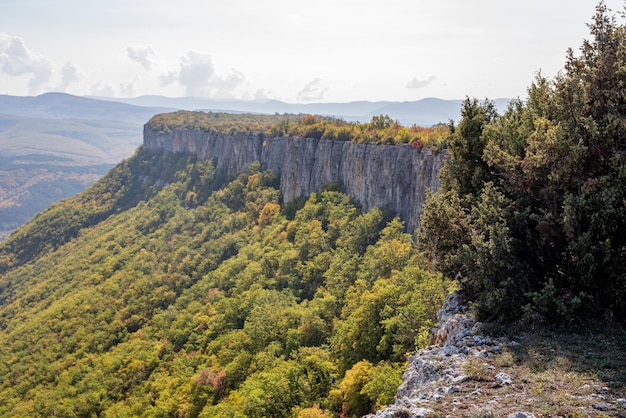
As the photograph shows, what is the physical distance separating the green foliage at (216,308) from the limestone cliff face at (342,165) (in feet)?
9.13

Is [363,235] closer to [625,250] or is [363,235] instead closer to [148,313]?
[148,313]

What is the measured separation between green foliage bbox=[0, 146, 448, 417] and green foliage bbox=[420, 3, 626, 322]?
381 inches

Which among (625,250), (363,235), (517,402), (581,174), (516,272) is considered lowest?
(363,235)

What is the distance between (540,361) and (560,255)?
5302 mm

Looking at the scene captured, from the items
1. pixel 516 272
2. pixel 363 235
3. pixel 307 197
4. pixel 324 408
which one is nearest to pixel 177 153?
pixel 307 197

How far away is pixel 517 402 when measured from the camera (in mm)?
11734

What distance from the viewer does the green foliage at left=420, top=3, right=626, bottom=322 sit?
15.2 m

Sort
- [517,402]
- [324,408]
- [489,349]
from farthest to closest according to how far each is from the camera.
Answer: [324,408], [489,349], [517,402]

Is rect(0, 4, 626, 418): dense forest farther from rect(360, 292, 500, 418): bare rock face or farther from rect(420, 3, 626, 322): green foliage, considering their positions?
rect(360, 292, 500, 418): bare rock face

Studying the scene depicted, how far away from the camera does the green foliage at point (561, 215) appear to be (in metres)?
15.2

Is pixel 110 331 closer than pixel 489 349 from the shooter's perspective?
No

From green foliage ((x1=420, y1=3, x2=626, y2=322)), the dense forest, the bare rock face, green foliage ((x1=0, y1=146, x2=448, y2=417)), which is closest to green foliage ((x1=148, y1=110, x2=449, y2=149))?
the dense forest

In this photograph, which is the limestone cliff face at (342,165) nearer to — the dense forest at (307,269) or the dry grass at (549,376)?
the dense forest at (307,269)

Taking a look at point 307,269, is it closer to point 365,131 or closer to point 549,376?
point 365,131
